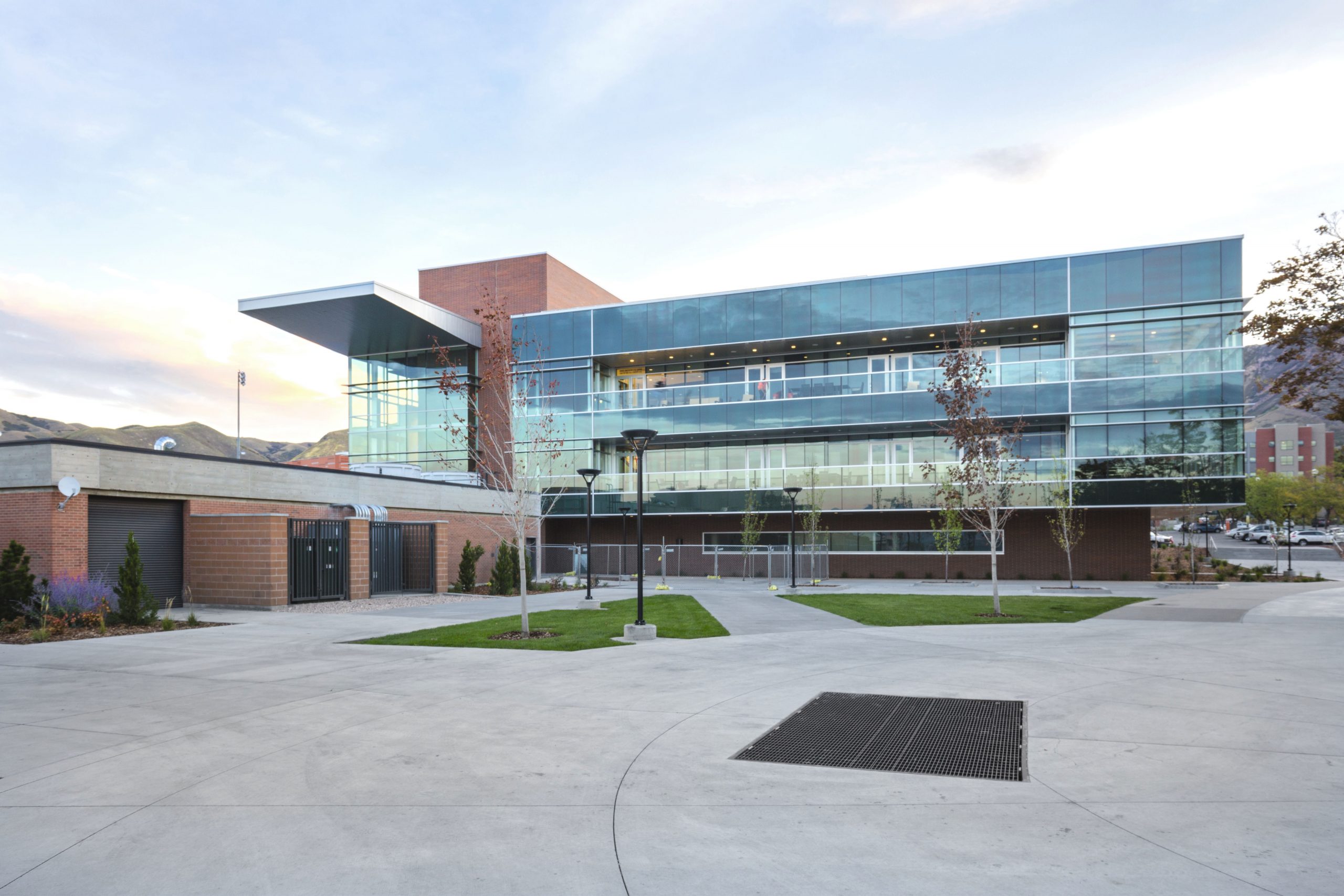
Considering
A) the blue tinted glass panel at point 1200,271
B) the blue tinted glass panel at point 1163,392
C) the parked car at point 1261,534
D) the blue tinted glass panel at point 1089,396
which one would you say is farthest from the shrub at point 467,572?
the parked car at point 1261,534

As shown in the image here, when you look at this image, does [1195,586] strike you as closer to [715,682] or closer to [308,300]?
[715,682]

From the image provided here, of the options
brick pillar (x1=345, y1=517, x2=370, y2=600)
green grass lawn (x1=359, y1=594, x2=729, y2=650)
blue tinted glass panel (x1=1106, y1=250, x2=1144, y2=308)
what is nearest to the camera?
green grass lawn (x1=359, y1=594, x2=729, y2=650)

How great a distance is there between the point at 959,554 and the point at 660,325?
1762cm

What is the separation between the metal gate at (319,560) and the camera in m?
22.6

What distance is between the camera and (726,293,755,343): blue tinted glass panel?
40.1 metres

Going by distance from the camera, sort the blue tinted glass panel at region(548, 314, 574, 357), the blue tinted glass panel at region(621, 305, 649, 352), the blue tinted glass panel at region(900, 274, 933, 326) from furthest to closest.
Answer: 1. the blue tinted glass panel at region(548, 314, 574, 357)
2. the blue tinted glass panel at region(621, 305, 649, 352)
3. the blue tinted glass panel at region(900, 274, 933, 326)

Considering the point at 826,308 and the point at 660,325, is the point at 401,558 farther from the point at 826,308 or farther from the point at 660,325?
the point at 826,308

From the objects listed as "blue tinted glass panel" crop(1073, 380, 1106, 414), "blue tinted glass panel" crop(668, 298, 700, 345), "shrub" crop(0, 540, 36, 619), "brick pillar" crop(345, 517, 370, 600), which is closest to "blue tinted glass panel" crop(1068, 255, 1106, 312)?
"blue tinted glass panel" crop(1073, 380, 1106, 414)

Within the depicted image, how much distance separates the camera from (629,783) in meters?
6.52

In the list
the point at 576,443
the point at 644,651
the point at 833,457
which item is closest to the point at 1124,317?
the point at 833,457

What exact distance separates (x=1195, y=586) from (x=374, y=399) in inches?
1509

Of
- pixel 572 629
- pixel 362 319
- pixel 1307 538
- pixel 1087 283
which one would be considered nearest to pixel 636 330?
pixel 362 319

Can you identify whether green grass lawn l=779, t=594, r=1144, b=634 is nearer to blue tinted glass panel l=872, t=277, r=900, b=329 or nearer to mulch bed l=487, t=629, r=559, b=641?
mulch bed l=487, t=629, r=559, b=641

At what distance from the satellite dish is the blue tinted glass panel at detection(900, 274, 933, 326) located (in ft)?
101
